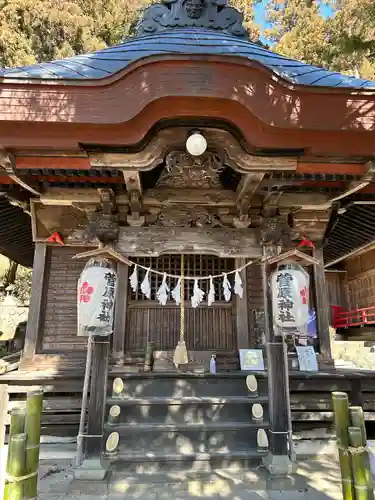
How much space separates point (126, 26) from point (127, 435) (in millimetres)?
22396

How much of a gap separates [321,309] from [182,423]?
3.36 meters

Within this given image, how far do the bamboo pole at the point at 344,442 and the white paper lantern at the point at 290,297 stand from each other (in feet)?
4.45

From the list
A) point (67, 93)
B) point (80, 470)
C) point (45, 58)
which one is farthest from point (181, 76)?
point (45, 58)

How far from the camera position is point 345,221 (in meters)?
6.49

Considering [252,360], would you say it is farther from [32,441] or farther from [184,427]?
[32,441]

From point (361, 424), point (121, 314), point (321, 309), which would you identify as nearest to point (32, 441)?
point (361, 424)

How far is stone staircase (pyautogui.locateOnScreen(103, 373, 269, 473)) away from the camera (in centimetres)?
433

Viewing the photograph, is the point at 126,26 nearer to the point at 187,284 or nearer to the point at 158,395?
the point at 187,284

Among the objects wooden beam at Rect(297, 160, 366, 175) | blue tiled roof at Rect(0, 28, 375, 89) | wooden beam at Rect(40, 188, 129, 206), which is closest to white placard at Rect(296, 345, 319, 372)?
wooden beam at Rect(297, 160, 366, 175)

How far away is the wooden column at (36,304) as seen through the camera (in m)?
5.87

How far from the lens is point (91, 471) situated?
13.1 ft

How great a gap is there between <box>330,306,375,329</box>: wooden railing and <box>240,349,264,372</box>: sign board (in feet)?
39.2

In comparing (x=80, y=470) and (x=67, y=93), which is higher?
(x=67, y=93)

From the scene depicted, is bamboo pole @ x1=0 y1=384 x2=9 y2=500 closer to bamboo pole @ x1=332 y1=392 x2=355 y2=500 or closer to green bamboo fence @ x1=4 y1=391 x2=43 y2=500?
green bamboo fence @ x1=4 y1=391 x2=43 y2=500
